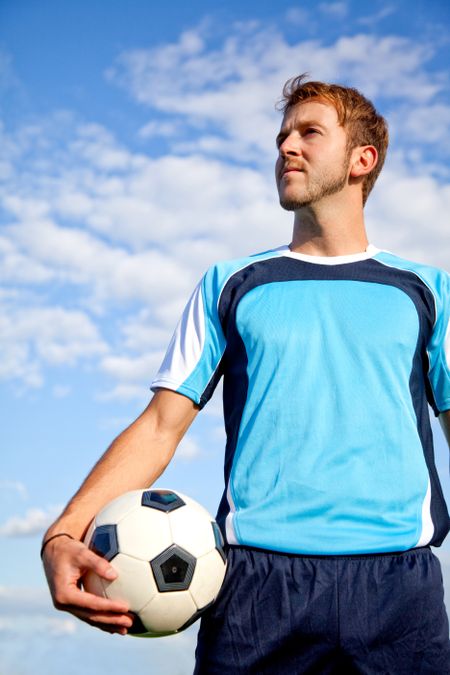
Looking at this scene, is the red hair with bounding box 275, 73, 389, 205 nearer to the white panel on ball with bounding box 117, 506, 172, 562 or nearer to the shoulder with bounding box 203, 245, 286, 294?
the shoulder with bounding box 203, 245, 286, 294

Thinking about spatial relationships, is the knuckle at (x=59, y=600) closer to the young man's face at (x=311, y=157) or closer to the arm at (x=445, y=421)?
the arm at (x=445, y=421)

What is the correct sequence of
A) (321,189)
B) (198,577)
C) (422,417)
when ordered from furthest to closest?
(321,189) → (422,417) → (198,577)

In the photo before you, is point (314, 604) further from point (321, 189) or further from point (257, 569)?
point (321, 189)

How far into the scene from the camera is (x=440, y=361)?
14.9 feet

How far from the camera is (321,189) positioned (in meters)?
4.82

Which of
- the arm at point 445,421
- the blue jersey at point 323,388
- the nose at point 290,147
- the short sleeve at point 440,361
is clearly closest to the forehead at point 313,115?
the nose at point 290,147

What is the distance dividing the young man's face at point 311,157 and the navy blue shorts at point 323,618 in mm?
2201

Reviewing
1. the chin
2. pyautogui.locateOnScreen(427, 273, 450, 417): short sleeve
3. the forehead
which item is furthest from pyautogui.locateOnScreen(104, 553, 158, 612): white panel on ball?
the forehead

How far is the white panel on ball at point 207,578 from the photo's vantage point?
12.2 feet

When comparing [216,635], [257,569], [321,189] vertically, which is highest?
[321,189]

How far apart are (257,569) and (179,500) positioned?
527 mm

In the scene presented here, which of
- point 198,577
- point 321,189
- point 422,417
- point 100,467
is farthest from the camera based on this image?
point 321,189

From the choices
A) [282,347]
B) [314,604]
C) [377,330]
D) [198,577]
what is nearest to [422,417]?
[377,330]

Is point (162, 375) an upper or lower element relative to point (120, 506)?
upper
